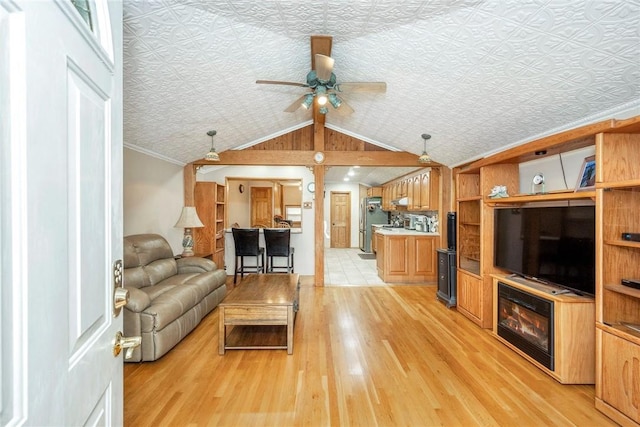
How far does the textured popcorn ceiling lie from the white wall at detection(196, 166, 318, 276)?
6.86 ft

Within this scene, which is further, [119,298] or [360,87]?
[360,87]

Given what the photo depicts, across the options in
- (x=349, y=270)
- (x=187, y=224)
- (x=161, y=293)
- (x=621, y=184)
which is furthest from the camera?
(x=349, y=270)

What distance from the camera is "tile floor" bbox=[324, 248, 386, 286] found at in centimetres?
524

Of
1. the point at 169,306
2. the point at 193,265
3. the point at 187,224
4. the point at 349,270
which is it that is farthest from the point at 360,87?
the point at 349,270

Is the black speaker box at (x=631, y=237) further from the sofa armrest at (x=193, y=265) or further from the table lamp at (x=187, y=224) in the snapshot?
the table lamp at (x=187, y=224)

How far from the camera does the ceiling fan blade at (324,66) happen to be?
A: 7.14ft

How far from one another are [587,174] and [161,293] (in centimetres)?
399

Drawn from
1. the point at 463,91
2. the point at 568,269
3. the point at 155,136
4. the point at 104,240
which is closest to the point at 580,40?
the point at 463,91

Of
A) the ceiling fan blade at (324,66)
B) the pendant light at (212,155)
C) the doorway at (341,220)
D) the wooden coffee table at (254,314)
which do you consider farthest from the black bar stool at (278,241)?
the doorway at (341,220)

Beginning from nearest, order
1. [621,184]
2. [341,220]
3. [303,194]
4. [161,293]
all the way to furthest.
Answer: [621,184] < [161,293] < [303,194] < [341,220]

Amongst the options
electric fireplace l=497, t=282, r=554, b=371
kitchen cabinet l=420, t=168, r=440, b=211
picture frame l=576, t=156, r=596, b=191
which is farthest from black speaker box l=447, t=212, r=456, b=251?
picture frame l=576, t=156, r=596, b=191

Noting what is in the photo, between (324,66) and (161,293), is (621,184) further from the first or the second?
(161,293)

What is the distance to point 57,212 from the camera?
0.57 m

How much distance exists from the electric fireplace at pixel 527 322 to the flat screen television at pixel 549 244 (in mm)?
223
